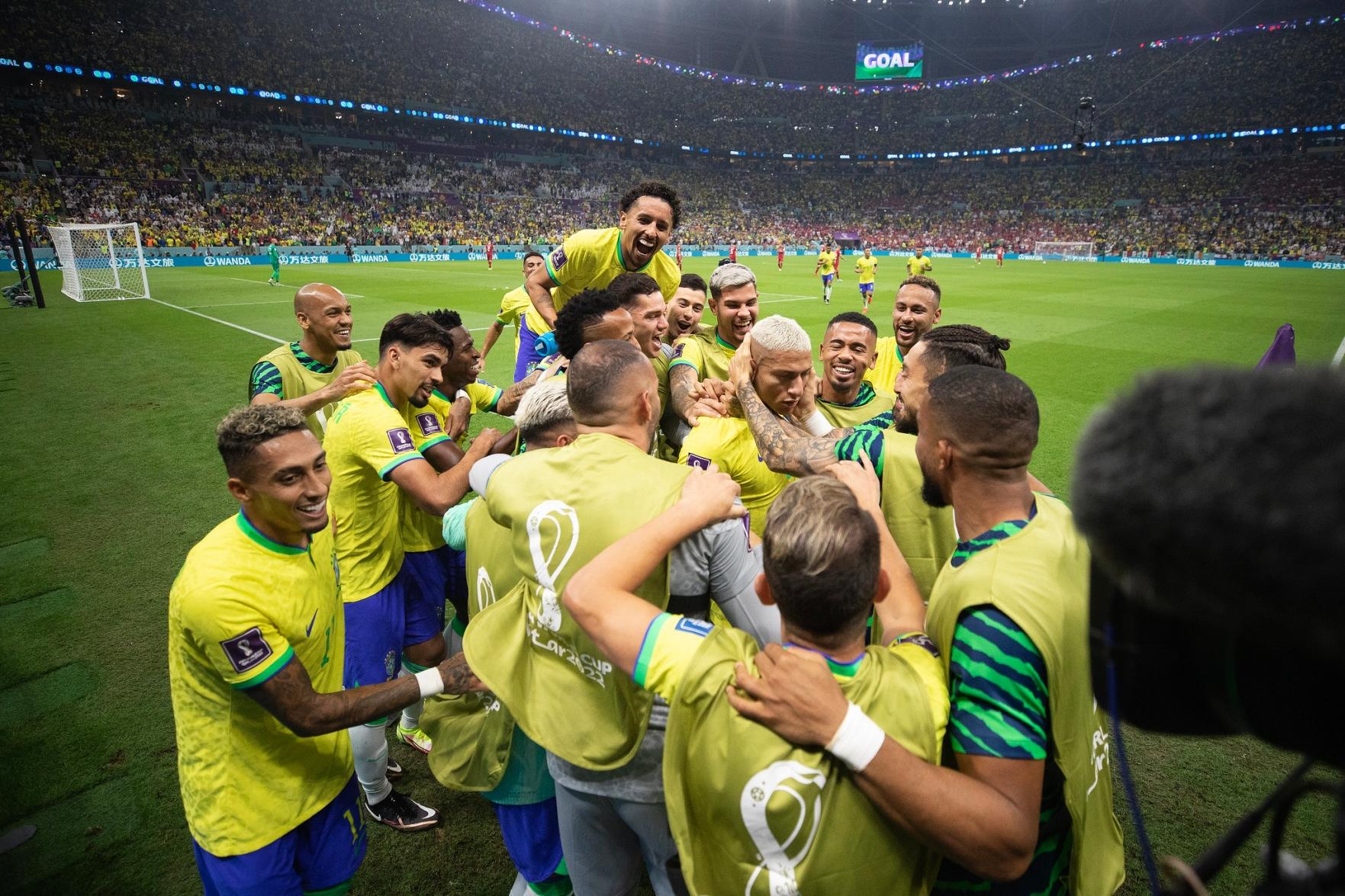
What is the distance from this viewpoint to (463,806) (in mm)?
3824

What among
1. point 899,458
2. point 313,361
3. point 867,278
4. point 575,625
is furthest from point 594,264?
point 867,278

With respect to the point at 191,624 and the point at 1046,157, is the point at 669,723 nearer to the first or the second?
the point at 191,624

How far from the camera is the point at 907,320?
617 centimetres

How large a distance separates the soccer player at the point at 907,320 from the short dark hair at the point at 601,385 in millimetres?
4055

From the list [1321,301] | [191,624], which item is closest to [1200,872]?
[191,624]

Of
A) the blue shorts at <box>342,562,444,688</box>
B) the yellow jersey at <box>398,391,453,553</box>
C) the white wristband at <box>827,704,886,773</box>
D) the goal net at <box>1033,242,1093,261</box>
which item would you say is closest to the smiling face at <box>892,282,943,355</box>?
the yellow jersey at <box>398,391,453,553</box>

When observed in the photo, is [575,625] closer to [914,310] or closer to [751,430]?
[751,430]

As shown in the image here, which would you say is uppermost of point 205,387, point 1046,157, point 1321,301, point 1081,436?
point 1046,157

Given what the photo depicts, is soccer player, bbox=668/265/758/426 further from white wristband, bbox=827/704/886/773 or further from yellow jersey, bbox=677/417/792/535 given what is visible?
white wristband, bbox=827/704/886/773

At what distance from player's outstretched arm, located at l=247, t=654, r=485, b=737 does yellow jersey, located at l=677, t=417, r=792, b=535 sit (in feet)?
4.98

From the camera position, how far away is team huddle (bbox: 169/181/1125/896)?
1.57 meters

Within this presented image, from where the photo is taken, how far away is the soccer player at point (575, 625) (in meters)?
2.11

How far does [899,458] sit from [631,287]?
235 centimetres

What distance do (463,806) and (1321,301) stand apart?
2975cm
